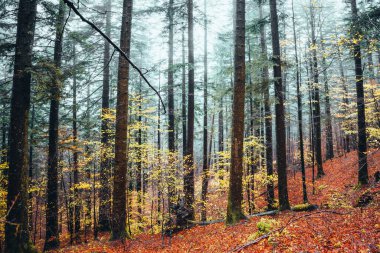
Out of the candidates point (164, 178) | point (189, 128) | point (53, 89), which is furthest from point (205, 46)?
point (53, 89)

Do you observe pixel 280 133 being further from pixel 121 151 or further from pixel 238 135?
pixel 121 151

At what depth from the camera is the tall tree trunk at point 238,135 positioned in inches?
315

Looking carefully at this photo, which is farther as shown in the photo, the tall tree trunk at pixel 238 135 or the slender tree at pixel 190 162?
the slender tree at pixel 190 162

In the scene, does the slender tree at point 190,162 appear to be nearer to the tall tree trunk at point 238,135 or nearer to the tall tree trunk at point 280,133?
the tall tree trunk at point 238,135

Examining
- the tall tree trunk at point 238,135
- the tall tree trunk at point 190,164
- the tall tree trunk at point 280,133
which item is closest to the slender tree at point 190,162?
the tall tree trunk at point 190,164

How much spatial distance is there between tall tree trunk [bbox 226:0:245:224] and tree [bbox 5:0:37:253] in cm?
639

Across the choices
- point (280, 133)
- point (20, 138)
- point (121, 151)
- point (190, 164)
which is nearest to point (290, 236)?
point (280, 133)

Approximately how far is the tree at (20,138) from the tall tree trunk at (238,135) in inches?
252

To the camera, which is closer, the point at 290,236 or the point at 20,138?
the point at 290,236

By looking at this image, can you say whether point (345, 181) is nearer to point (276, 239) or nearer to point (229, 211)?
point (229, 211)

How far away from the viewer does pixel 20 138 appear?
6668 mm

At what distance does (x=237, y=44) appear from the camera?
27.1 ft

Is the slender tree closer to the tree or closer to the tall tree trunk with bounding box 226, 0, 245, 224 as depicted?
the tall tree trunk with bounding box 226, 0, 245, 224

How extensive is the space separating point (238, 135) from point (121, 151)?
14.0 feet
